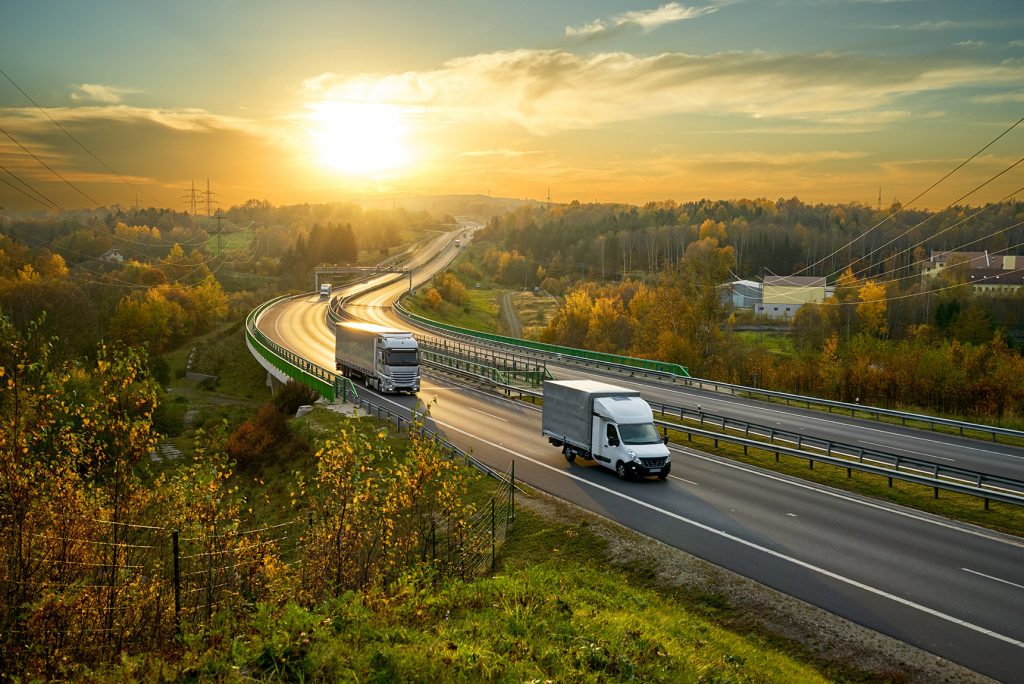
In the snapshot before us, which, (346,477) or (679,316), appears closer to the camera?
(346,477)

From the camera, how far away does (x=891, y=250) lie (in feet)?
618

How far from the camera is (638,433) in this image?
28.0 meters

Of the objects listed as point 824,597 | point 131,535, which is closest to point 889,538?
point 824,597

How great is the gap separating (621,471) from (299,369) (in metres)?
33.9

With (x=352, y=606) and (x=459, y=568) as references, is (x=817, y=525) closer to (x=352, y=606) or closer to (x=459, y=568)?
(x=459, y=568)

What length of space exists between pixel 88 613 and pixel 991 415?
51.2 meters

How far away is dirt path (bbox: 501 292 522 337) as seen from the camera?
13625cm

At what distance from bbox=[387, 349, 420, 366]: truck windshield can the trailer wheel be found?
933 inches

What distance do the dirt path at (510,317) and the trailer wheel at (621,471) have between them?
339 ft

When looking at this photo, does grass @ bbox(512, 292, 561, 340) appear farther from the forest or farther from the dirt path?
the forest

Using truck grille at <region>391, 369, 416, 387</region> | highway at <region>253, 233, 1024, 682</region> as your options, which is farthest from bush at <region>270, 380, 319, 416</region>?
highway at <region>253, 233, 1024, 682</region>

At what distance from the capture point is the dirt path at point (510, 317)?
136250 millimetres

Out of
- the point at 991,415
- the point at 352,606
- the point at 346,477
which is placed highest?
the point at 346,477

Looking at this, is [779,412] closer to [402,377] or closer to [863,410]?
[863,410]
